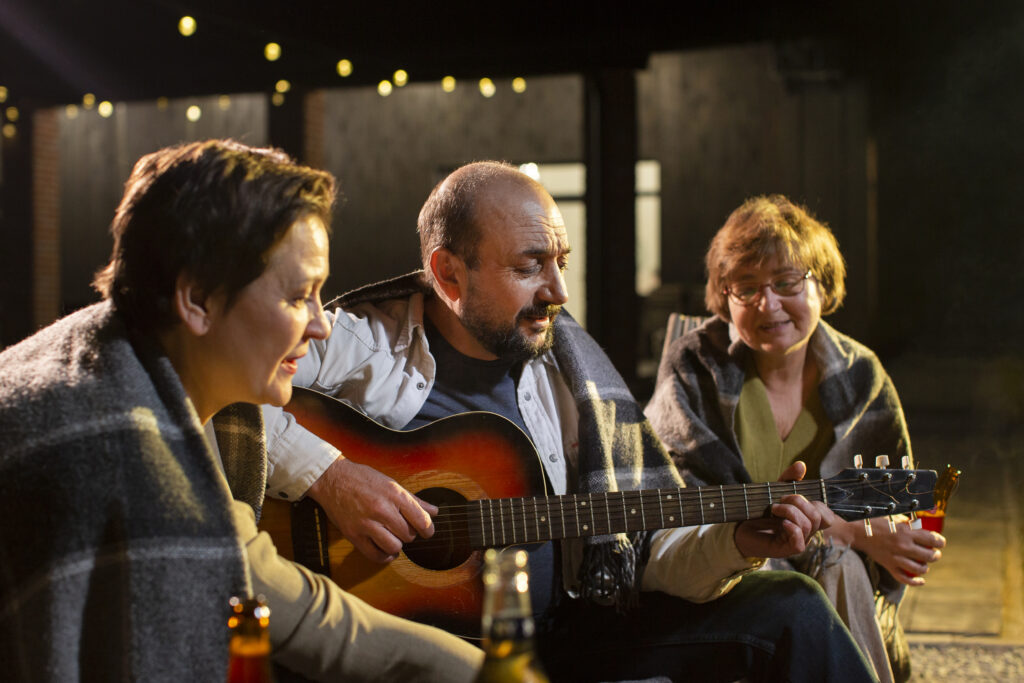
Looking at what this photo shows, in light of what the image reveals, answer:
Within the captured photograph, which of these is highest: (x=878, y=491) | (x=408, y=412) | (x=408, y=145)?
(x=408, y=145)

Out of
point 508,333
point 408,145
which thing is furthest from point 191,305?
point 408,145

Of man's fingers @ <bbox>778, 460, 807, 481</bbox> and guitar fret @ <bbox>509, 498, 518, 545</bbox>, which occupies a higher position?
man's fingers @ <bbox>778, 460, 807, 481</bbox>

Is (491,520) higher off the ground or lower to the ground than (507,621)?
lower

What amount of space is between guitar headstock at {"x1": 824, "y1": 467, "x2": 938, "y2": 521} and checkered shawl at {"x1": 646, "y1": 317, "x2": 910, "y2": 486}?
1.81 feet

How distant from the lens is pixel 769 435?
2.72 metres

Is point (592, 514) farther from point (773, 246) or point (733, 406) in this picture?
point (773, 246)

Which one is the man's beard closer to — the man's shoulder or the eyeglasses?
the man's shoulder

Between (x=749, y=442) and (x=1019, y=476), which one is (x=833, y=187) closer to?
(x=1019, y=476)

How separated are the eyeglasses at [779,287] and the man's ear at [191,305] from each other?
64.4 inches

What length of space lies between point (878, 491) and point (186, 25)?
7339 mm

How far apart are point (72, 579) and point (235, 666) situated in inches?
15.0

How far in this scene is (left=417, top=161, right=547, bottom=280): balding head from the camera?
7.35 feet

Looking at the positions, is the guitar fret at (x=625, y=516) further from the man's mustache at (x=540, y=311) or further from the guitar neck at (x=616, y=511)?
the man's mustache at (x=540, y=311)

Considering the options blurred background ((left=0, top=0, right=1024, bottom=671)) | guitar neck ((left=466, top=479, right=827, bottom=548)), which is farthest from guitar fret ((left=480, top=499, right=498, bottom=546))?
blurred background ((left=0, top=0, right=1024, bottom=671))
